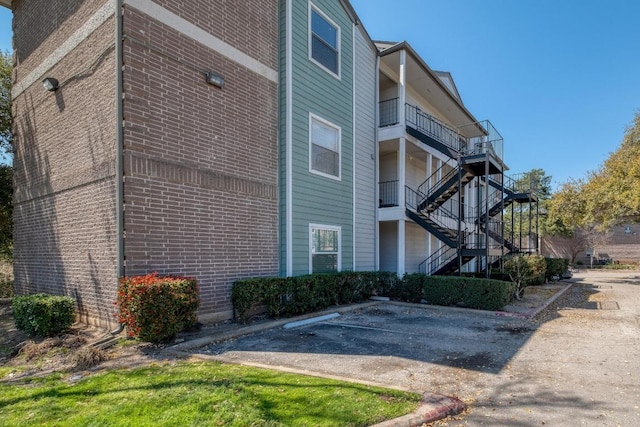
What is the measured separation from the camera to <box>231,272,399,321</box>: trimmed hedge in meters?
8.00

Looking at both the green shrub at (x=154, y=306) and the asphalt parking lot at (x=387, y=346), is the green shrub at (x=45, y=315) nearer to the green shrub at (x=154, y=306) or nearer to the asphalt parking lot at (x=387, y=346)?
the green shrub at (x=154, y=306)

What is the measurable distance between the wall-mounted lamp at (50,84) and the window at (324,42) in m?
6.38

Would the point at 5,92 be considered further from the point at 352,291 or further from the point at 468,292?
the point at 468,292

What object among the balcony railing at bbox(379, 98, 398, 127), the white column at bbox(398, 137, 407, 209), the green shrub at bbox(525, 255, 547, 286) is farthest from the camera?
the green shrub at bbox(525, 255, 547, 286)

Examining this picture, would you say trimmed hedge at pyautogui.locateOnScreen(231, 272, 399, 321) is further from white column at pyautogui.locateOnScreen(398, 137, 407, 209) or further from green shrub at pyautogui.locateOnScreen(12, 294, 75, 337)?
green shrub at pyautogui.locateOnScreen(12, 294, 75, 337)

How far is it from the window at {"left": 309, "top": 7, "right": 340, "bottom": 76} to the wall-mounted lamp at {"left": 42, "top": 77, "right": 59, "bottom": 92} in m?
6.38

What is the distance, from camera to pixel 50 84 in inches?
324

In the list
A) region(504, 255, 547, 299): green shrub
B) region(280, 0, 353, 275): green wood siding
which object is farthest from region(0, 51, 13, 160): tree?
region(504, 255, 547, 299): green shrub

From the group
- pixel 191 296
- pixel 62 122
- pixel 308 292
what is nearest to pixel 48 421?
pixel 191 296

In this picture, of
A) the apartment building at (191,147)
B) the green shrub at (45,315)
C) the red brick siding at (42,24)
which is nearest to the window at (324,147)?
the apartment building at (191,147)

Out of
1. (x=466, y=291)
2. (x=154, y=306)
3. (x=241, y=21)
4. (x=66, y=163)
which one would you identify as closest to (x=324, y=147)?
(x=241, y=21)

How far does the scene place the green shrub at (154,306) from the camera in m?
5.69

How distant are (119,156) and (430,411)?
6.03 m

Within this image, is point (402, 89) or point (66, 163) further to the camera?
point (402, 89)
